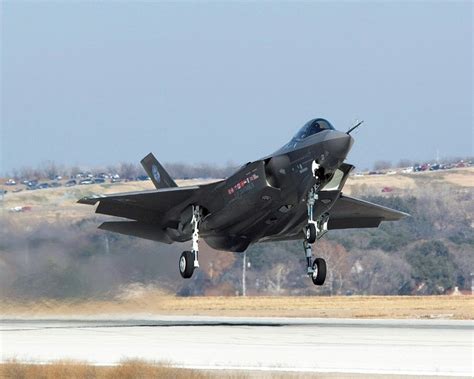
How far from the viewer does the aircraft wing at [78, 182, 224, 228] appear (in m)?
31.8

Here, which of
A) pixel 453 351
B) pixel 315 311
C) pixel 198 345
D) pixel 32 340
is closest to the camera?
pixel 453 351

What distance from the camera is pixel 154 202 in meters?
33.0

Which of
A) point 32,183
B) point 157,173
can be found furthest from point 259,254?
point 157,173

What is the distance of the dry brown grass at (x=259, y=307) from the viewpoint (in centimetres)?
3184

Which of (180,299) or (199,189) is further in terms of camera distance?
(180,299)

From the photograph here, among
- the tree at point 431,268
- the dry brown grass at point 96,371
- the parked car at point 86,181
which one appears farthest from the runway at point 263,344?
the parked car at point 86,181

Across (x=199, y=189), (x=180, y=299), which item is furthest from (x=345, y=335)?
(x=180, y=299)

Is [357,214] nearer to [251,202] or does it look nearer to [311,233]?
[251,202]

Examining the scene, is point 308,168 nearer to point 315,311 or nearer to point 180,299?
point 315,311

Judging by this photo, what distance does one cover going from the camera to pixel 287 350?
2288cm

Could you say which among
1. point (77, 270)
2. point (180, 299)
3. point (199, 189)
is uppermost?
point (199, 189)

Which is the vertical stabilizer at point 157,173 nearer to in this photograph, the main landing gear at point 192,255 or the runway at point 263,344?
the main landing gear at point 192,255

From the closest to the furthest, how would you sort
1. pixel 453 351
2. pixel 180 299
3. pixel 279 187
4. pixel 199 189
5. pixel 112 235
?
pixel 453 351 → pixel 279 187 → pixel 199 189 → pixel 112 235 → pixel 180 299

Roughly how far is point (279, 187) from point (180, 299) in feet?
75.8
